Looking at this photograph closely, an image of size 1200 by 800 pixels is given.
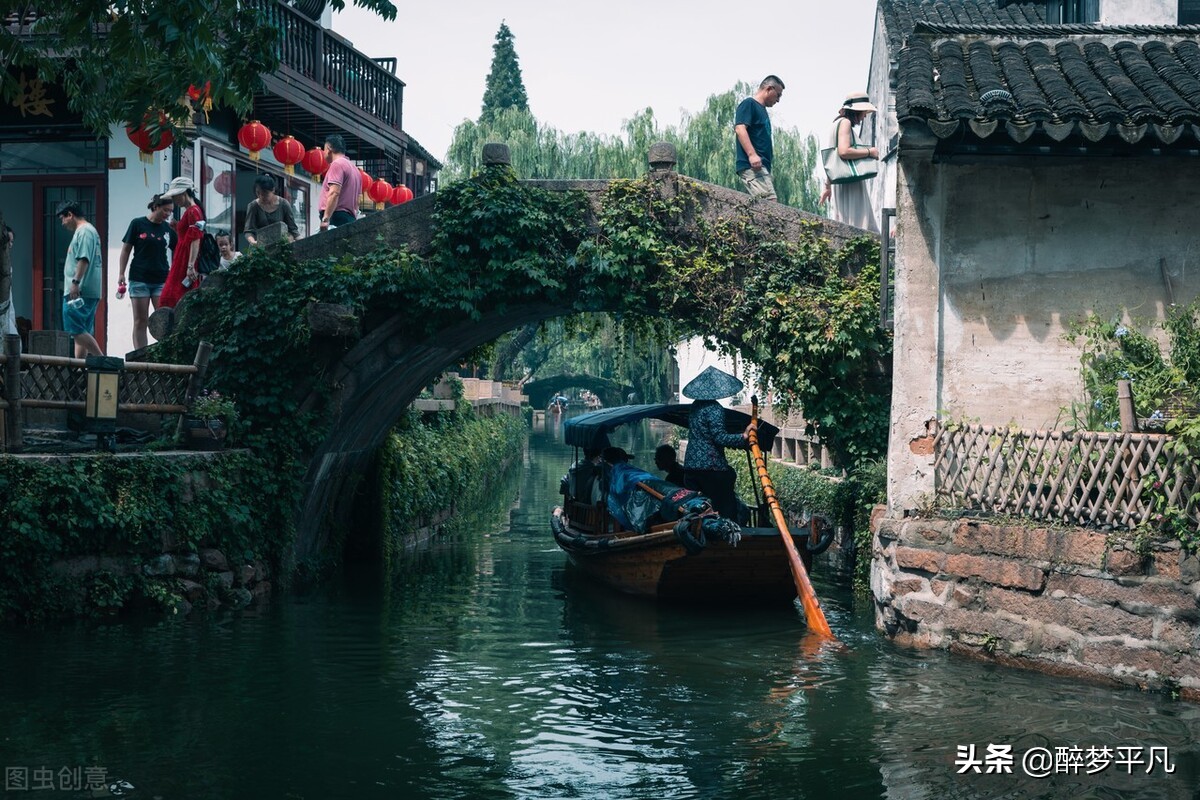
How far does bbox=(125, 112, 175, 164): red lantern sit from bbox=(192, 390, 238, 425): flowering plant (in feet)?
7.87

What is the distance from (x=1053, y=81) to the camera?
10.3m

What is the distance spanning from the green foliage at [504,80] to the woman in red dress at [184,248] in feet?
122

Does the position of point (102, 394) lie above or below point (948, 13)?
below

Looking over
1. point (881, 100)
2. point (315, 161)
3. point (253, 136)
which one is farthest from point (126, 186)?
point (881, 100)

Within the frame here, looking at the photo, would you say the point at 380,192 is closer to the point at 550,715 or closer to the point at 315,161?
the point at 315,161

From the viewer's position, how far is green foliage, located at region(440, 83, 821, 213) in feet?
117

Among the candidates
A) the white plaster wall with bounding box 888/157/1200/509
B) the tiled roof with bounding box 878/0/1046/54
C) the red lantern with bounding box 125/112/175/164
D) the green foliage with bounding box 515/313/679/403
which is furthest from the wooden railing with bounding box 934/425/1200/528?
the tiled roof with bounding box 878/0/1046/54

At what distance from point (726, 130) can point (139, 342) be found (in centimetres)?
2421

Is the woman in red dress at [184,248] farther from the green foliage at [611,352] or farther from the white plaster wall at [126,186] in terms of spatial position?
the green foliage at [611,352]

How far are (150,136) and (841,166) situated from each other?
6.67 m

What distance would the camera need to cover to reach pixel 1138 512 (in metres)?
8.73

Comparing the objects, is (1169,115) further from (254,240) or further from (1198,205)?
(254,240)

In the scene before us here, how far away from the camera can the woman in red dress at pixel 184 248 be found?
45.4ft

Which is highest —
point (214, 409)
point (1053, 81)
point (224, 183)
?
point (224, 183)
